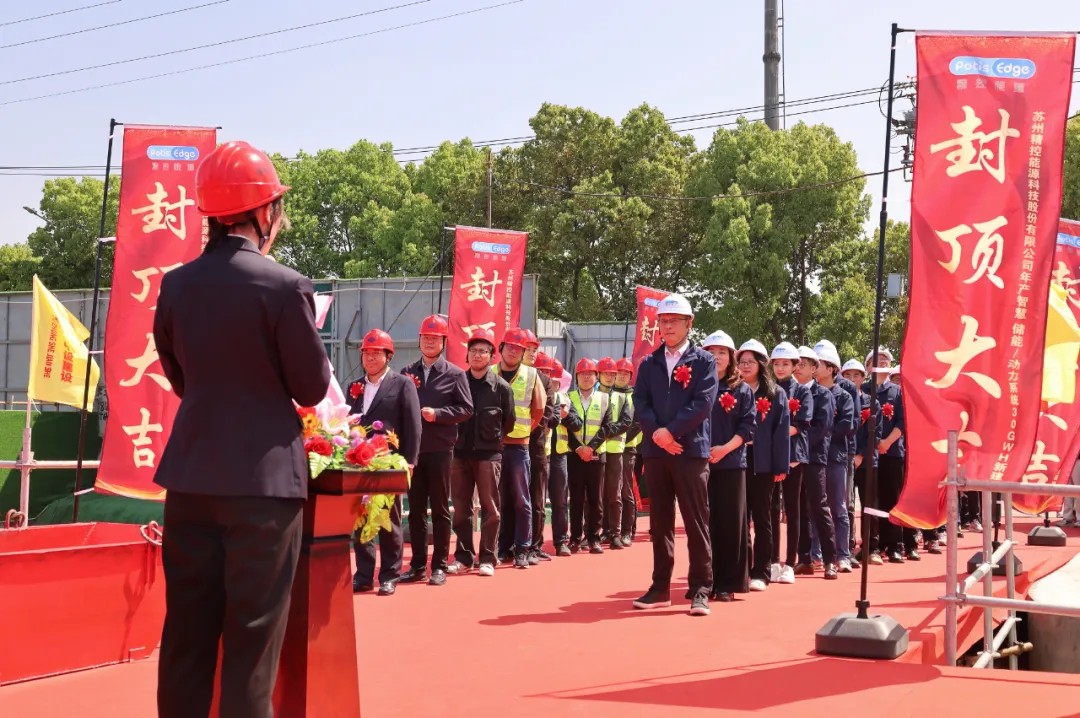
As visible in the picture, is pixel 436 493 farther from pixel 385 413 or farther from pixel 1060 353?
pixel 1060 353

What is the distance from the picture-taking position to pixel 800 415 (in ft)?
32.1

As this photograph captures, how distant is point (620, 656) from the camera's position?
5.85 meters

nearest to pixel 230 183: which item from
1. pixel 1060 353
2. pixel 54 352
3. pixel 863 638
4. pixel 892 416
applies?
pixel 863 638

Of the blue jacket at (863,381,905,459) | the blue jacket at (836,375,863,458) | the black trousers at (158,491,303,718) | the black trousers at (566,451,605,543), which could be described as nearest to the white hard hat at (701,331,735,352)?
the blue jacket at (836,375,863,458)

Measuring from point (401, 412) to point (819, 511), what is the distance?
4197mm

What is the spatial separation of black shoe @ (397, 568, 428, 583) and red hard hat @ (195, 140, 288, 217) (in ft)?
19.1

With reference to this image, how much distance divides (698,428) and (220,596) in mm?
4760

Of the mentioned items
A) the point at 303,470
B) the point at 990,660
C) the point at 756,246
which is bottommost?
the point at 990,660

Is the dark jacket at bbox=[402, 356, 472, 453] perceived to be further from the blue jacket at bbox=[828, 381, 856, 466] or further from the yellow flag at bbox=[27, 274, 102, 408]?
the yellow flag at bbox=[27, 274, 102, 408]

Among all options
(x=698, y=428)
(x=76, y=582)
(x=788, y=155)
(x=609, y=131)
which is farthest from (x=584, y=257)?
(x=76, y=582)

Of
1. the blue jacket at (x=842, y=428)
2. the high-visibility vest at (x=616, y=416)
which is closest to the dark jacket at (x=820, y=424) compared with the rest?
the blue jacket at (x=842, y=428)

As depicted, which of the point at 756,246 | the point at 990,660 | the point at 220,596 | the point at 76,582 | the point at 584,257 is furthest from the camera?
the point at 584,257

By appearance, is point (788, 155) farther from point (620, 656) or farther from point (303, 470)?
point (303, 470)

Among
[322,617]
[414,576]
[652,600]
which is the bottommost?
[414,576]
